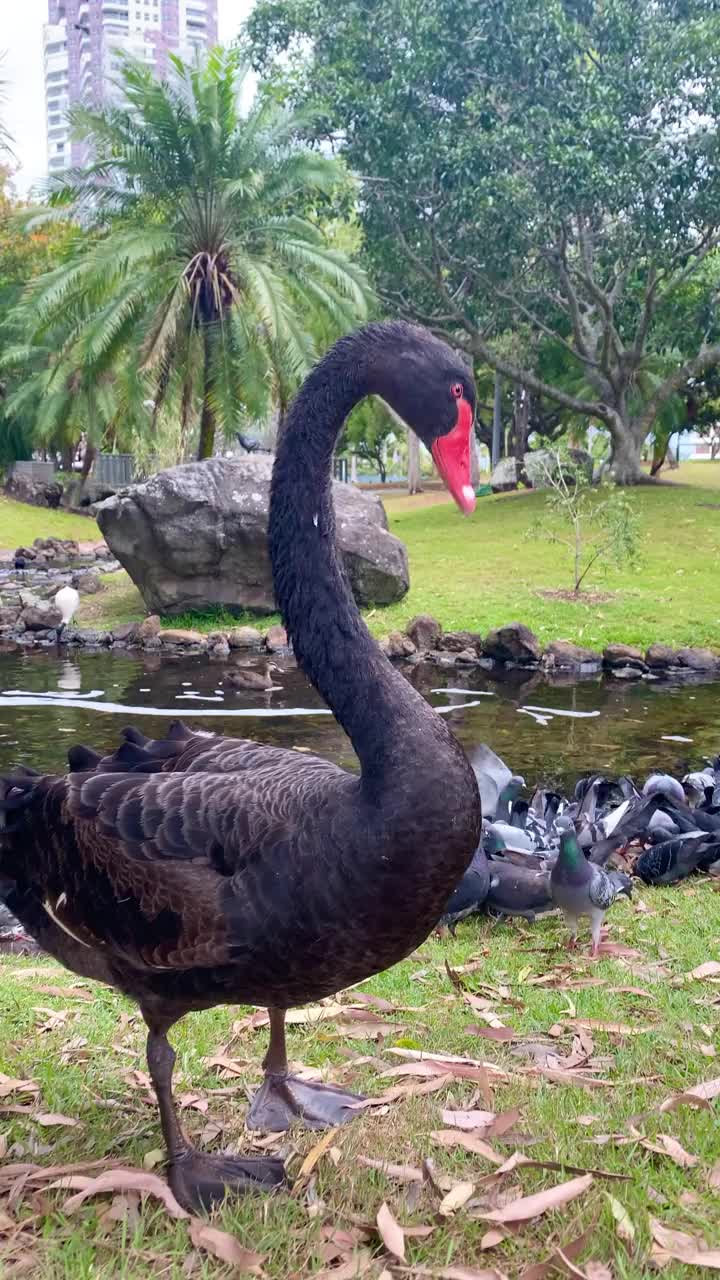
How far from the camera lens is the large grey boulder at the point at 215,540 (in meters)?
14.4

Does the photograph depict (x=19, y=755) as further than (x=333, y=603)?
Yes

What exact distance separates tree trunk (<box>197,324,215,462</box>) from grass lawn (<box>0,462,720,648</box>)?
12.9 feet

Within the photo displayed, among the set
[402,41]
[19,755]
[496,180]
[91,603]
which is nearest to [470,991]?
[19,755]

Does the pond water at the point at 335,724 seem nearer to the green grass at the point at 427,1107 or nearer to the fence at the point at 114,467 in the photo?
the green grass at the point at 427,1107

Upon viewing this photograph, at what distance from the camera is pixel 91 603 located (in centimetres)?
1656

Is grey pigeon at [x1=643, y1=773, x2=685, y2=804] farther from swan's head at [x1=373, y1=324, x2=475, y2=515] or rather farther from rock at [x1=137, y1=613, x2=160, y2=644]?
rock at [x1=137, y1=613, x2=160, y2=644]

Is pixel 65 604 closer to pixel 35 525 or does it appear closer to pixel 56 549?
pixel 56 549

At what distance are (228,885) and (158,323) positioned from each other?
718 inches

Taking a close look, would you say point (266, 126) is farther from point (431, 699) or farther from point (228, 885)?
point (228, 885)

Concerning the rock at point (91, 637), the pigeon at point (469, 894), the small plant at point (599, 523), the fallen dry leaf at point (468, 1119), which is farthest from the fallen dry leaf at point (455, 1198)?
the small plant at point (599, 523)

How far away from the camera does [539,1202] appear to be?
236 centimetres

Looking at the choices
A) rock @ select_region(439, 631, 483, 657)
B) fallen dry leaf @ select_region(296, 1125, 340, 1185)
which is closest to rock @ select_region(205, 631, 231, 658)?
rock @ select_region(439, 631, 483, 657)

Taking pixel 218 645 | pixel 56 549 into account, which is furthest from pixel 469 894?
pixel 56 549

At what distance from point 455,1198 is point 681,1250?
479 mm
